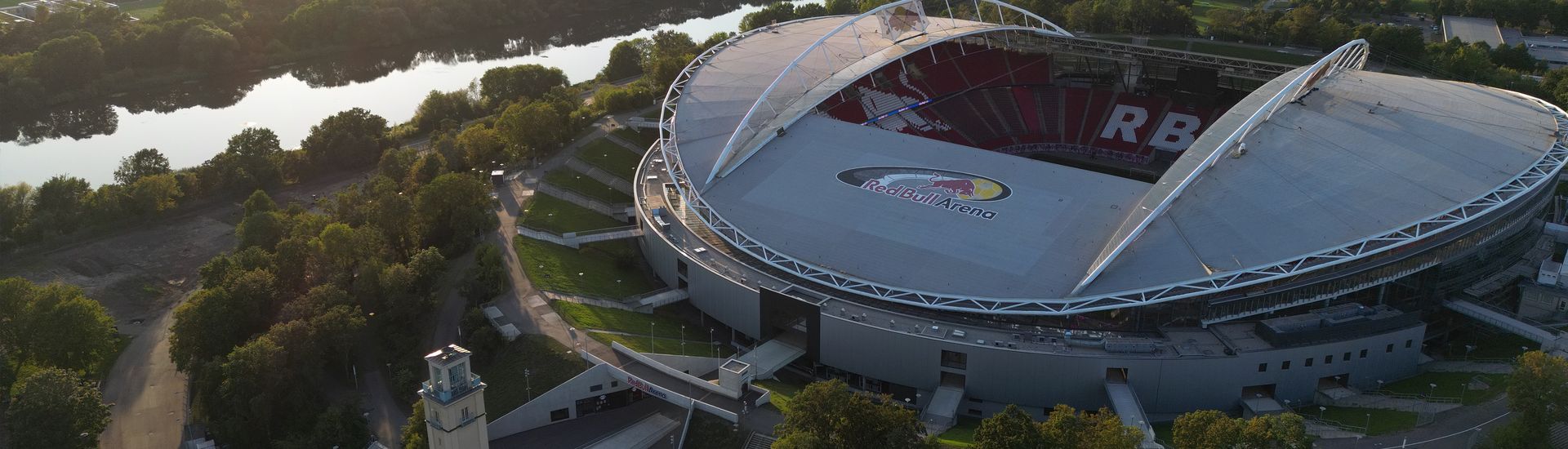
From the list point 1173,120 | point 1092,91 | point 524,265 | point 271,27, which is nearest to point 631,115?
point 524,265

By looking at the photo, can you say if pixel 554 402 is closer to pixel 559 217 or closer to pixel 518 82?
pixel 559 217

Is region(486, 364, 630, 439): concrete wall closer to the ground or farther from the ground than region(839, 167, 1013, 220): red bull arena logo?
closer to the ground

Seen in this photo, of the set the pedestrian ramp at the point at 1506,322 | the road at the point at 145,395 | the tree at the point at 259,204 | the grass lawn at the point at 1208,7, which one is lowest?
the road at the point at 145,395

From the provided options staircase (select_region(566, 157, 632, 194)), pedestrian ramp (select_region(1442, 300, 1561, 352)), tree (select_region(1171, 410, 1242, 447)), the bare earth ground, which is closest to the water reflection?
the bare earth ground

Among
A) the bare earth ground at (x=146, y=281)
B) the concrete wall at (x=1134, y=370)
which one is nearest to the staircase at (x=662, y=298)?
the concrete wall at (x=1134, y=370)

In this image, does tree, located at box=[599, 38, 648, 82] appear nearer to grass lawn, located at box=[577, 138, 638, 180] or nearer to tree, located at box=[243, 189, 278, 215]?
grass lawn, located at box=[577, 138, 638, 180]

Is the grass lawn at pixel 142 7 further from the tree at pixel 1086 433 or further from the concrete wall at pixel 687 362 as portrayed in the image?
the tree at pixel 1086 433

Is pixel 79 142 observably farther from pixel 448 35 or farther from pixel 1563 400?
pixel 1563 400
